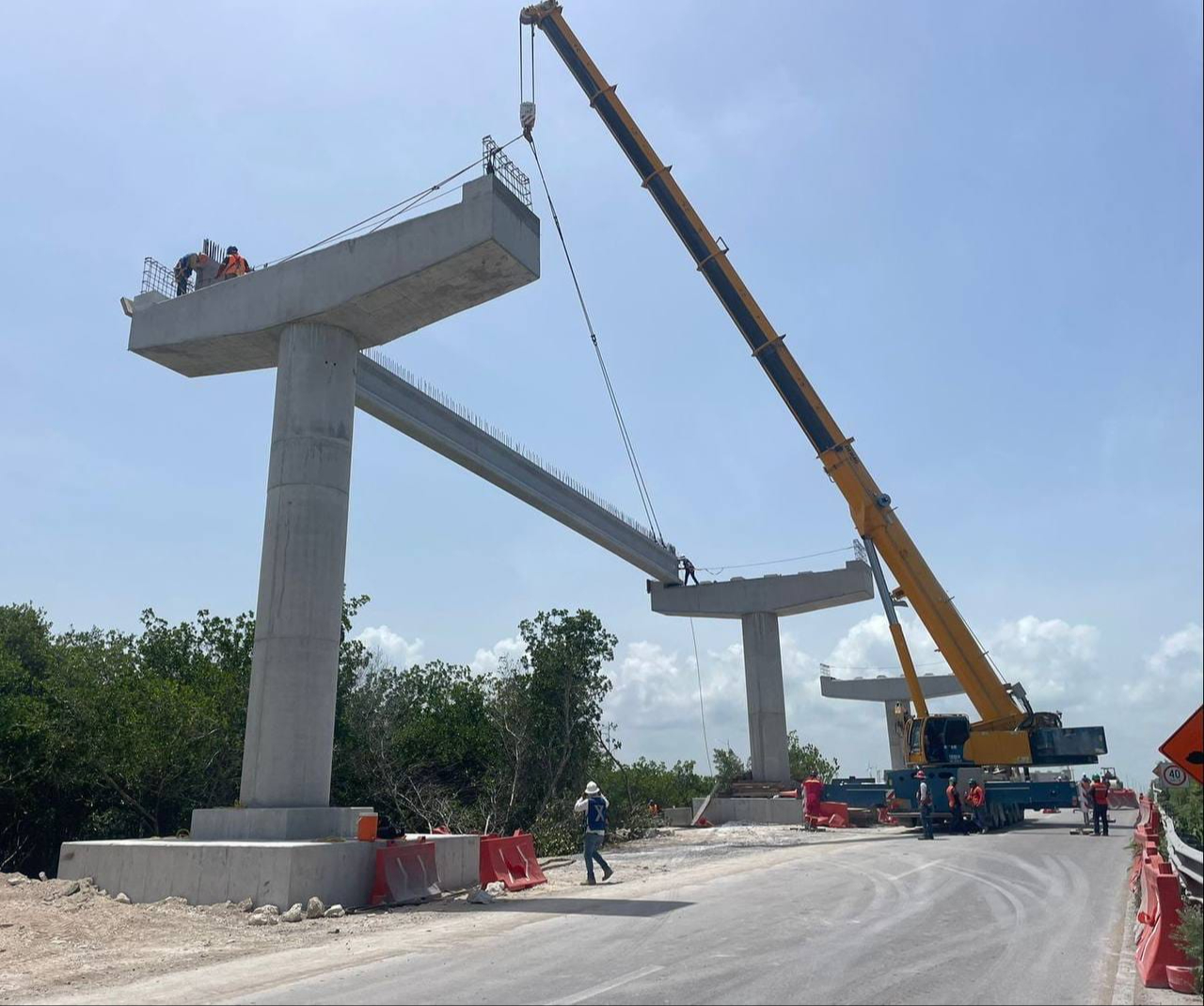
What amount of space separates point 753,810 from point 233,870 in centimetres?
2437

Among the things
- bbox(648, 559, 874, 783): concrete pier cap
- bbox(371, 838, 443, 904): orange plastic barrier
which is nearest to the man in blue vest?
bbox(371, 838, 443, 904): orange plastic barrier

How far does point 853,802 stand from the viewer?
96.5ft

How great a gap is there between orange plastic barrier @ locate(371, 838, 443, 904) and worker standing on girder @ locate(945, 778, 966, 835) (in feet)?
49.2

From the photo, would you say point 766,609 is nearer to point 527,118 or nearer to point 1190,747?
point 527,118

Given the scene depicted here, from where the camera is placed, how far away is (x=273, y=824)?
1359cm

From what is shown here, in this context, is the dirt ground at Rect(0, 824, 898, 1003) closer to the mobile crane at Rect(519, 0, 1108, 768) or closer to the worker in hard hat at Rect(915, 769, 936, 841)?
the worker in hard hat at Rect(915, 769, 936, 841)

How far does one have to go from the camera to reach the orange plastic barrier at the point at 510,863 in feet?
49.2

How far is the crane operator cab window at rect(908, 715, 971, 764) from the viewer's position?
24609mm

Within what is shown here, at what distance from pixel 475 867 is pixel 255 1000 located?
26.1 feet

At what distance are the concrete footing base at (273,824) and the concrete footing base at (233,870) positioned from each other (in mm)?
498

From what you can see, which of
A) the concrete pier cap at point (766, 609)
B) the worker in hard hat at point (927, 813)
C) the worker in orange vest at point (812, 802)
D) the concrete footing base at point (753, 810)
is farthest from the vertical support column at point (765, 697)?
the worker in hard hat at point (927, 813)

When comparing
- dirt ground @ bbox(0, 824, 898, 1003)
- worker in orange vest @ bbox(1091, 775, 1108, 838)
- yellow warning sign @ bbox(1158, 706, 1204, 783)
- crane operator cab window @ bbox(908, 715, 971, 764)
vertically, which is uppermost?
crane operator cab window @ bbox(908, 715, 971, 764)

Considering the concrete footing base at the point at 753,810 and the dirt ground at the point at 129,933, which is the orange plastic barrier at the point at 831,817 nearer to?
the concrete footing base at the point at 753,810

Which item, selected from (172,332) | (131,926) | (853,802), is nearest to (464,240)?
(172,332)
